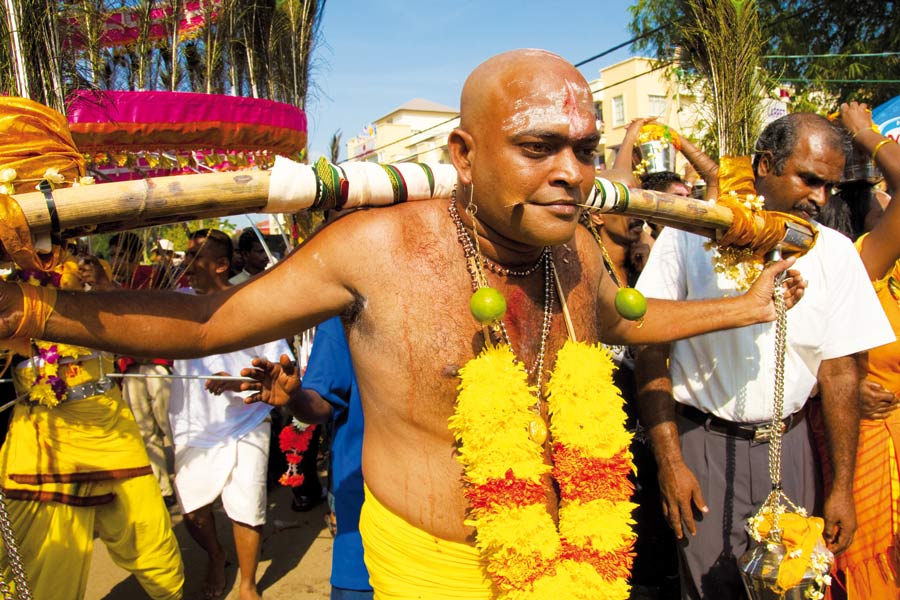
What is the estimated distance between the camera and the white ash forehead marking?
1.82 meters

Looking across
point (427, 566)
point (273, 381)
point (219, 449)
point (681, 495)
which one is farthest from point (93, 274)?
point (681, 495)

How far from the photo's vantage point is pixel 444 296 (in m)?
1.92

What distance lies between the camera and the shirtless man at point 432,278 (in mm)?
1800

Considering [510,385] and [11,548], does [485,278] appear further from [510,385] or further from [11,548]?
[11,548]

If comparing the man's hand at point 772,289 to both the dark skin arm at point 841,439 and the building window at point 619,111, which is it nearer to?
the dark skin arm at point 841,439

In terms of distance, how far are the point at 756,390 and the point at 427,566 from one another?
163 cm

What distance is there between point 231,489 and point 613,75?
3340cm

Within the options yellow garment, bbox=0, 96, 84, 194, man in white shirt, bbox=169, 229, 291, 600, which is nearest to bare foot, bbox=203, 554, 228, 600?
man in white shirt, bbox=169, 229, 291, 600

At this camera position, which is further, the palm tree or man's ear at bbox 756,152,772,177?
man's ear at bbox 756,152,772,177

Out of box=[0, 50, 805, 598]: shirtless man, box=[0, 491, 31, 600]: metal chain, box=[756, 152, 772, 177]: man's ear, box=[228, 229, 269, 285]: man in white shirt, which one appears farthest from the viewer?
box=[228, 229, 269, 285]: man in white shirt

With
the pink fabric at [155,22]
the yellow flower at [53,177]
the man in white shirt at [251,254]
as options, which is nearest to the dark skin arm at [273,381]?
the yellow flower at [53,177]

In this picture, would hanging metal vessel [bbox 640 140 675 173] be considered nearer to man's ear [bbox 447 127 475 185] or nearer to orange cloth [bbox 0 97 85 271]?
man's ear [bbox 447 127 475 185]

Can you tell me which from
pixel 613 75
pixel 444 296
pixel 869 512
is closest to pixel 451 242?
pixel 444 296

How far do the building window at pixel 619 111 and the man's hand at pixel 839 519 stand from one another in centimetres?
3541
